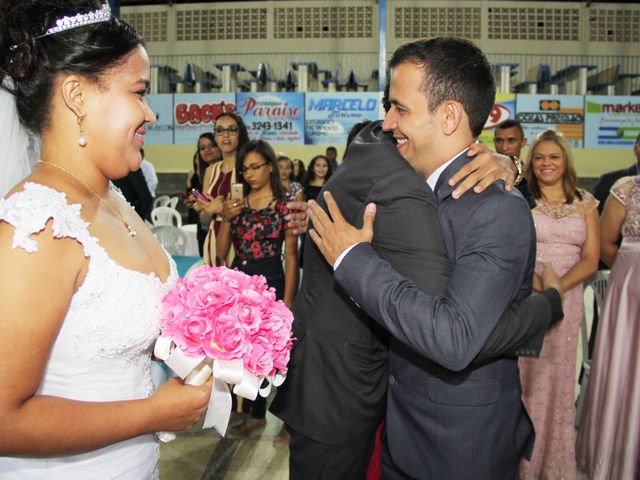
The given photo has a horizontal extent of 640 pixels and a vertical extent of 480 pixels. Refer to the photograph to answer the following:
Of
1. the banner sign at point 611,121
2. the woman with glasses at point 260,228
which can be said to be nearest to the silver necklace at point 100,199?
the woman with glasses at point 260,228

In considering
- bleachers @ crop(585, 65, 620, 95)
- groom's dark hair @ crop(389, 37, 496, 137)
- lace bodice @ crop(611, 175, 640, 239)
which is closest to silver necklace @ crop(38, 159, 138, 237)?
groom's dark hair @ crop(389, 37, 496, 137)

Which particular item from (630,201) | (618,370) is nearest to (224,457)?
(618,370)

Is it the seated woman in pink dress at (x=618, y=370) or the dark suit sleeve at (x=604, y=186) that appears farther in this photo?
the dark suit sleeve at (x=604, y=186)

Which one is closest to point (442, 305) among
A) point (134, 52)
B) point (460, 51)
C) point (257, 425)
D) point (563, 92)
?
point (460, 51)

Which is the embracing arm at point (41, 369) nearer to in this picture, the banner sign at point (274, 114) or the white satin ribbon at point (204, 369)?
the white satin ribbon at point (204, 369)

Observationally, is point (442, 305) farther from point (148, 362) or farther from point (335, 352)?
point (148, 362)

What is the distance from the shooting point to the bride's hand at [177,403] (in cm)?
101

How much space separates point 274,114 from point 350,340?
10.2m

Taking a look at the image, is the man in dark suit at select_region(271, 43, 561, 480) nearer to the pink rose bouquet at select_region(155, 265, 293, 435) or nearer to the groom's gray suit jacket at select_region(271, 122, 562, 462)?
A: the groom's gray suit jacket at select_region(271, 122, 562, 462)

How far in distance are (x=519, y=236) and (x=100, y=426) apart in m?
0.92

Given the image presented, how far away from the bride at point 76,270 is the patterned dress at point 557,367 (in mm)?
2165

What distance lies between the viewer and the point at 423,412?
1.30 m

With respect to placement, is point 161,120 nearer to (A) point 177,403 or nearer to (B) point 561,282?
(B) point 561,282

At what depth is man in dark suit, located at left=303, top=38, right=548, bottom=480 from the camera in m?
1.13
